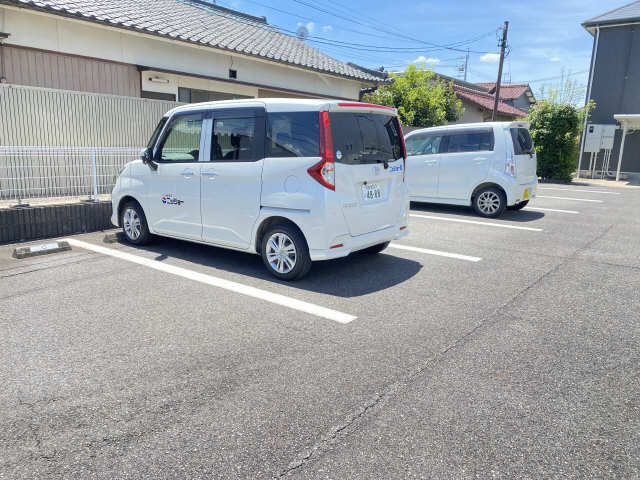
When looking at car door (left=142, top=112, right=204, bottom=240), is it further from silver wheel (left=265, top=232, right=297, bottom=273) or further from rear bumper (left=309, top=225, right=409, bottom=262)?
rear bumper (left=309, top=225, right=409, bottom=262)

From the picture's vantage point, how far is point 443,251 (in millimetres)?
6215

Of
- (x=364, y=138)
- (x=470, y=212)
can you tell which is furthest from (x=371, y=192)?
(x=470, y=212)

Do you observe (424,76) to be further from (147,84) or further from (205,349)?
(205,349)

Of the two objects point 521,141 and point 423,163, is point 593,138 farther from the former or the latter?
point 423,163

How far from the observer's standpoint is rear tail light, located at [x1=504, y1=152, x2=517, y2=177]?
8.49 meters

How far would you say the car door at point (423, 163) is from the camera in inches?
378

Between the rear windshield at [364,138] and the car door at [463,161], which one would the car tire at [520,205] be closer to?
the car door at [463,161]

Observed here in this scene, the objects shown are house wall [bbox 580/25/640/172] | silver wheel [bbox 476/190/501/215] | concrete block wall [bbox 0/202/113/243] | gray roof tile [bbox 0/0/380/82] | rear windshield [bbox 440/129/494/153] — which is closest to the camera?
concrete block wall [bbox 0/202/113/243]

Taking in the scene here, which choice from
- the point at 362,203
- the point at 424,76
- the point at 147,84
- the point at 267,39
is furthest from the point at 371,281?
the point at 424,76

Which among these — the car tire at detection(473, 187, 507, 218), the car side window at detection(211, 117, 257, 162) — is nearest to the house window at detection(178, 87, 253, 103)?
the car side window at detection(211, 117, 257, 162)

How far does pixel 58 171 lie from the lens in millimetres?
7203

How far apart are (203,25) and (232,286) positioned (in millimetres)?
10736

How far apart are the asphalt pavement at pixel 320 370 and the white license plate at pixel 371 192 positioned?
0.88 metres

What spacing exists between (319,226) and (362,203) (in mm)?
579
